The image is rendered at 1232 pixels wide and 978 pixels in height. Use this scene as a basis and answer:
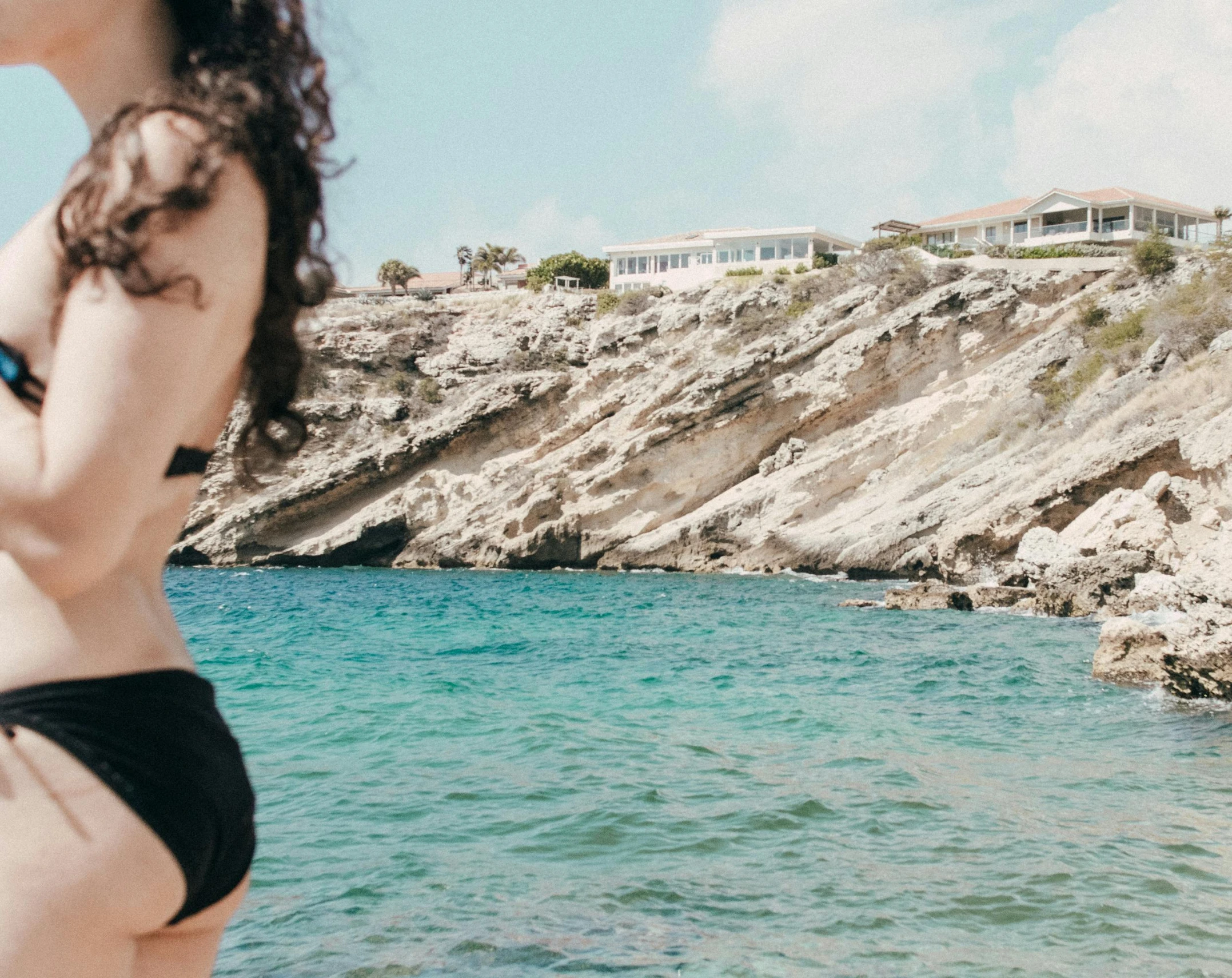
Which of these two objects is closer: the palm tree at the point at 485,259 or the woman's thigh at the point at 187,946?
the woman's thigh at the point at 187,946

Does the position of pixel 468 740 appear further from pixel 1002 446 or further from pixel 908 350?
pixel 908 350

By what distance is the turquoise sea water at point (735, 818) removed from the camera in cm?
550

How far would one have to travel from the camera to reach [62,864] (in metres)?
1.14

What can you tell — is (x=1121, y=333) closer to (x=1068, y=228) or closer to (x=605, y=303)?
(x=605, y=303)

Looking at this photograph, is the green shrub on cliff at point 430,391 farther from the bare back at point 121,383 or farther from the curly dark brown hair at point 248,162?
the bare back at point 121,383

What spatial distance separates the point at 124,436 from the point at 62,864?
1.57 ft

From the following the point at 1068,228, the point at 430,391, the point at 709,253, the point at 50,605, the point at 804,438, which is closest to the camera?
the point at 50,605

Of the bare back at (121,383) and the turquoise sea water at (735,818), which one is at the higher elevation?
the bare back at (121,383)

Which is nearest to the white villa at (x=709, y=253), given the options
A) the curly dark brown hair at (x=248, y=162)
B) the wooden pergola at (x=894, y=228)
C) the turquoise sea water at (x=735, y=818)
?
the wooden pergola at (x=894, y=228)

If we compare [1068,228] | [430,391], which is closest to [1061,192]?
[1068,228]

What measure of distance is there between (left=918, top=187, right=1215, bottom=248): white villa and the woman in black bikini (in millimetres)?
53097

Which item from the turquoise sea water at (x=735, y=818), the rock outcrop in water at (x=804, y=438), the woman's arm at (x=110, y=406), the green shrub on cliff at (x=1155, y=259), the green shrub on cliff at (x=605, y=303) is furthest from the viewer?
the green shrub on cliff at (x=605, y=303)

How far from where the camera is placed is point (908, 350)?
3481 centimetres

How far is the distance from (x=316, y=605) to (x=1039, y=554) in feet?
55.9
